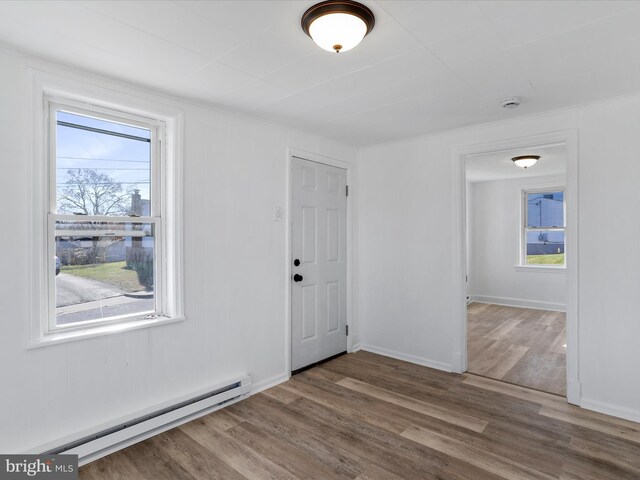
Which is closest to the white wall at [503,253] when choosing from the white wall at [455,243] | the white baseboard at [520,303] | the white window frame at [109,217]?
the white baseboard at [520,303]

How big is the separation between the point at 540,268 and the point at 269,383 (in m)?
5.80

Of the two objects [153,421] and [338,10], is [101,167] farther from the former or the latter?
[338,10]

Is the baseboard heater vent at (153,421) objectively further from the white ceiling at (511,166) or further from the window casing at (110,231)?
the white ceiling at (511,166)

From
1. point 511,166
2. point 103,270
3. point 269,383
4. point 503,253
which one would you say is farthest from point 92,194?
point 503,253

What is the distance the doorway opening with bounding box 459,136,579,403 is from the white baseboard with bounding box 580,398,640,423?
1.47 m

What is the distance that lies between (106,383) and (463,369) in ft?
10.4

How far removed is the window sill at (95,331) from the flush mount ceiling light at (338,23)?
2167 mm

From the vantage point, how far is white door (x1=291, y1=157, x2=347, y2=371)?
3.76 metres

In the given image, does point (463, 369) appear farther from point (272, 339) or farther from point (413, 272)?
point (272, 339)

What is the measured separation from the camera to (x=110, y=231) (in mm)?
2574

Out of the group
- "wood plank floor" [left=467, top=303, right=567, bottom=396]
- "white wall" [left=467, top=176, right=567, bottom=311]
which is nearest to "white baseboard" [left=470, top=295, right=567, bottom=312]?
"white wall" [left=467, top=176, right=567, bottom=311]

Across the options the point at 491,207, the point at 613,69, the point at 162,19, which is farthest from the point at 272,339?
the point at 491,207

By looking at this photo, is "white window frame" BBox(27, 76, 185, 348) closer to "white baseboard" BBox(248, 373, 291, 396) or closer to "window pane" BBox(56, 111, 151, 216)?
"window pane" BBox(56, 111, 151, 216)

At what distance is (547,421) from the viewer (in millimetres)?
2768
